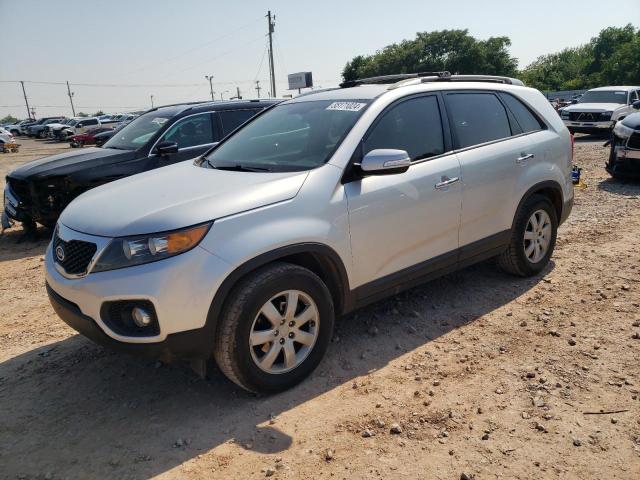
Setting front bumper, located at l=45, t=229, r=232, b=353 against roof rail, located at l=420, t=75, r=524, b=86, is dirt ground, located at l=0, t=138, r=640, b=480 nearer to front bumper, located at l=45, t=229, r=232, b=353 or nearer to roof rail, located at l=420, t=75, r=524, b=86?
front bumper, located at l=45, t=229, r=232, b=353

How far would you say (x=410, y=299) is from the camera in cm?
439

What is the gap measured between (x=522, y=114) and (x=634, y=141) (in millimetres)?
5175

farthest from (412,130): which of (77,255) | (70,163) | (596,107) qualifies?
(596,107)

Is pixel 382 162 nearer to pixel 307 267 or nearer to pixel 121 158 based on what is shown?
pixel 307 267

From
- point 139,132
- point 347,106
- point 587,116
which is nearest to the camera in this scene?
point 347,106

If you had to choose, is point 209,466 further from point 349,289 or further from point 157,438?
point 349,289

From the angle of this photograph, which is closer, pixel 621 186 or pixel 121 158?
pixel 121 158

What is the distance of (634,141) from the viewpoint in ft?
27.7

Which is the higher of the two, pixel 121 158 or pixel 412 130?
pixel 412 130

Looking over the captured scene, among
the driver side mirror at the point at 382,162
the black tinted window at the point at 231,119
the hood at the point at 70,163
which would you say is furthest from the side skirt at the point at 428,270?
the hood at the point at 70,163

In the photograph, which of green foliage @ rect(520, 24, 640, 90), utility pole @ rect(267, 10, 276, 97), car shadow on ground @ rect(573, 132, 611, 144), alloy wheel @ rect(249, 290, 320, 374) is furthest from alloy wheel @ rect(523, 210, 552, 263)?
green foliage @ rect(520, 24, 640, 90)

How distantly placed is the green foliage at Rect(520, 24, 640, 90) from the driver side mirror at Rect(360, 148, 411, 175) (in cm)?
5844

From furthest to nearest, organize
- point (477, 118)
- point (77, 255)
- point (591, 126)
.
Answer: point (591, 126)
point (477, 118)
point (77, 255)

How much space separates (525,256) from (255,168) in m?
2.66
